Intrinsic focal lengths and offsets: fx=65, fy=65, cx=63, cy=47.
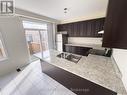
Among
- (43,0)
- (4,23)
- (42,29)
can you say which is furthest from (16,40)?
(43,0)

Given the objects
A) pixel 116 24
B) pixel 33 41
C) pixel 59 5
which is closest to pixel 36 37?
pixel 33 41

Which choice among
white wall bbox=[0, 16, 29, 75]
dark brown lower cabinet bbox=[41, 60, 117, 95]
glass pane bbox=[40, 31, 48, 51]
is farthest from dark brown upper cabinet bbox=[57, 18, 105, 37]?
dark brown lower cabinet bbox=[41, 60, 117, 95]

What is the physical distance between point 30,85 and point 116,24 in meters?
2.55

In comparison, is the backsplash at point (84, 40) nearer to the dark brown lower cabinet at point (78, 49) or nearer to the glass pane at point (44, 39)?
the dark brown lower cabinet at point (78, 49)

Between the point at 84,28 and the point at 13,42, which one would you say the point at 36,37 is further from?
the point at 84,28

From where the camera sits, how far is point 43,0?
2.02m

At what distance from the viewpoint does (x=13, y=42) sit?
8.87ft

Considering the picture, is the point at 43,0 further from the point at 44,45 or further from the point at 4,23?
the point at 44,45

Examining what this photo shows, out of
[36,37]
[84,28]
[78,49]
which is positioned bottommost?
[78,49]

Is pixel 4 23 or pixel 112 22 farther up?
pixel 4 23

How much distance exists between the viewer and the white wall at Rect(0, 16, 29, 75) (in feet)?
8.13

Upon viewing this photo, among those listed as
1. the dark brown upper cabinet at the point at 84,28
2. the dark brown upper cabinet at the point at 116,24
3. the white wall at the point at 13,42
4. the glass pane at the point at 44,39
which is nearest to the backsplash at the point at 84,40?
the dark brown upper cabinet at the point at 84,28

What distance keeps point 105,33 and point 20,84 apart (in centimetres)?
265

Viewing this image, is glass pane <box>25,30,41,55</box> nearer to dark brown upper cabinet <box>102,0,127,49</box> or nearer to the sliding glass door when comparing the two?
the sliding glass door
